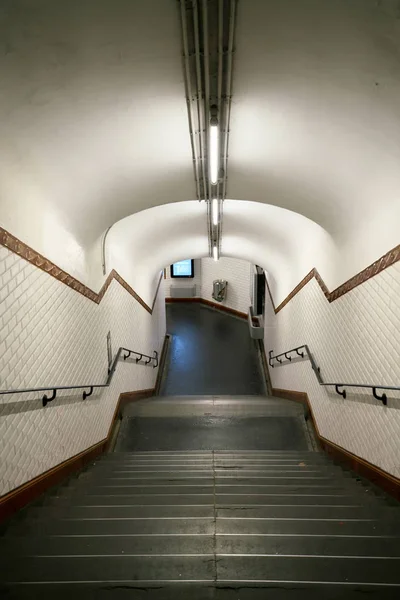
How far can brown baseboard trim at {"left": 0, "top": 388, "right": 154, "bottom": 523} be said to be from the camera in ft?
8.61

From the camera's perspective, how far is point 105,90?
212 centimetres

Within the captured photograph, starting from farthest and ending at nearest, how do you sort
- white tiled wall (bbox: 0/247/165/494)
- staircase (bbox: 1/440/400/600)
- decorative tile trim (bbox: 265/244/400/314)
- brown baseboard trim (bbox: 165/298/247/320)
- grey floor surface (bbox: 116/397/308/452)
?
brown baseboard trim (bbox: 165/298/247/320) < grey floor surface (bbox: 116/397/308/452) < decorative tile trim (bbox: 265/244/400/314) < white tiled wall (bbox: 0/247/165/494) < staircase (bbox: 1/440/400/600)

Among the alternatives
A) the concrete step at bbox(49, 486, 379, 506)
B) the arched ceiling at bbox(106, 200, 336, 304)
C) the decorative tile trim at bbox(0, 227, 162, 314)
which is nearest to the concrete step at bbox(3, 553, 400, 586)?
the concrete step at bbox(49, 486, 379, 506)

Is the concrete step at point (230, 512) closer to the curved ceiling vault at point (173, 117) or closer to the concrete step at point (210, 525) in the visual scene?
the concrete step at point (210, 525)

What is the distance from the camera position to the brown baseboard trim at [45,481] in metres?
2.62

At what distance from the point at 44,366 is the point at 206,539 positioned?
188cm

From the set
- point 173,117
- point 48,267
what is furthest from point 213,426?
point 173,117

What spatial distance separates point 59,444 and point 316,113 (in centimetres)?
346

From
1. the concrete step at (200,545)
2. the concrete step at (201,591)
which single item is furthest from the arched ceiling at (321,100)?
the concrete step at (201,591)

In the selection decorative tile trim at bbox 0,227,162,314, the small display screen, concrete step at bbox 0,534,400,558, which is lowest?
concrete step at bbox 0,534,400,558

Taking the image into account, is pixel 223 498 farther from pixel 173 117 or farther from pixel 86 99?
pixel 86 99

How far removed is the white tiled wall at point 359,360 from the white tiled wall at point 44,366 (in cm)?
290

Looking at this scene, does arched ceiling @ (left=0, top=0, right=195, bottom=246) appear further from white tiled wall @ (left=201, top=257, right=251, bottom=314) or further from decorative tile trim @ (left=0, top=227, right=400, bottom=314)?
white tiled wall @ (left=201, top=257, right=251, bottom=314)

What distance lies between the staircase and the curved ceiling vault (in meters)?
2.04
